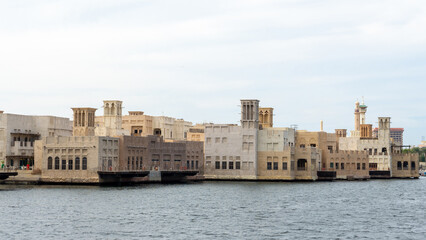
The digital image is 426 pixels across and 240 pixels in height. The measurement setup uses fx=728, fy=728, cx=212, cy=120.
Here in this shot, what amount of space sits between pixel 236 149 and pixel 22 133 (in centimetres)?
3965

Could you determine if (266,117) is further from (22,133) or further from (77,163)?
(77,163)

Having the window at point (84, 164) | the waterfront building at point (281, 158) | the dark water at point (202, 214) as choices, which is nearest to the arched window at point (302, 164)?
the waterfront building at point (281, 158)

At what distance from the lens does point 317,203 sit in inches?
3413

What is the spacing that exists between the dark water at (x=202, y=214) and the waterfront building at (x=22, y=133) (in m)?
20.7

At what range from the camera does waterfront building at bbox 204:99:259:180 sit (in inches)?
5399

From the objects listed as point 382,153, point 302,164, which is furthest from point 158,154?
point 382,153

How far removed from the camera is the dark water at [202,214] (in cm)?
5834

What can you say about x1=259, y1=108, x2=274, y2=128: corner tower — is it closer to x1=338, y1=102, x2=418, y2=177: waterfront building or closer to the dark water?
x1=338, y1=102, x2=418, y2=177: waterfront building

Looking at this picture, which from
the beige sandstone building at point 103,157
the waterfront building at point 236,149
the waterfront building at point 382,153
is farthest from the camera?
the waterfront building at point 382,153

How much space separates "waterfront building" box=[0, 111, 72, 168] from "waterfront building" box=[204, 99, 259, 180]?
2852cm

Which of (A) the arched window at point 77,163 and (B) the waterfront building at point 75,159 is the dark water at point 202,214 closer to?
(B) the waterfront building at point 75,159

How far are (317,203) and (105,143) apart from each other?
3839 centimetres

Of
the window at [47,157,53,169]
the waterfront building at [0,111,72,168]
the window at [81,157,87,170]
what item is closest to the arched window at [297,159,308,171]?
the waterfront building at [0,111,72,168]

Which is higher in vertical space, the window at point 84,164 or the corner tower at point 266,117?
the corner tower at point 266,117
